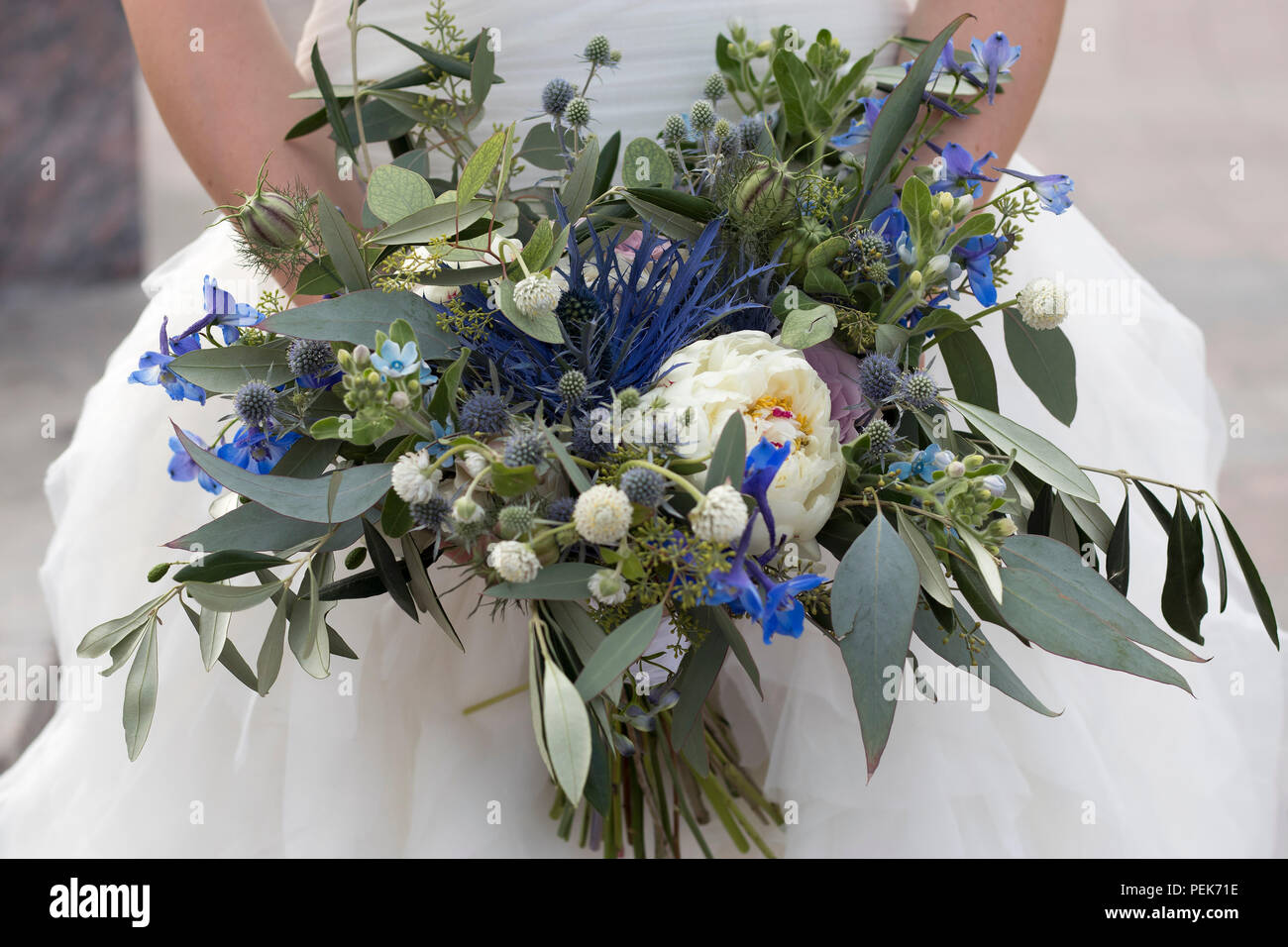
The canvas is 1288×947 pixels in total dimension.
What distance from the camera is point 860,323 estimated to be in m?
0.42

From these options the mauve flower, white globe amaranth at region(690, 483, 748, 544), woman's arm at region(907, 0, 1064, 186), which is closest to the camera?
white globe amaranth at region(690, 483, 748, 544)

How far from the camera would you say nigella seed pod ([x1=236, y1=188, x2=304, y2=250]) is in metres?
0.42

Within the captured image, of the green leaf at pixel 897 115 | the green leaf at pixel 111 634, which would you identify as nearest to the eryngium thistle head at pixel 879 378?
the green leaf at pixel 897 115

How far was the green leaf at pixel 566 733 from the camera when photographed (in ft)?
1.04

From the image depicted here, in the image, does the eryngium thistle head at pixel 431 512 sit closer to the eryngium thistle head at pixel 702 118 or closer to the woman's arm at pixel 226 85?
the eryngium thistle head at pixel 702 118

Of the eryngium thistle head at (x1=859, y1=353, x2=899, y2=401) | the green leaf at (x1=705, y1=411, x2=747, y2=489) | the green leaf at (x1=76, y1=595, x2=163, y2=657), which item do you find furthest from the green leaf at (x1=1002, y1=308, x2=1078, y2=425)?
the green leaf at (x1=76, y1=595, x2=163, y2=657)

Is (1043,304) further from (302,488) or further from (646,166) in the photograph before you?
(302,488)

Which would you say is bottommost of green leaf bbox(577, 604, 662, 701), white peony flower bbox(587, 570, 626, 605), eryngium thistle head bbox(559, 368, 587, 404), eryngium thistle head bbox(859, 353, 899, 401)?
green leaf bbox(577, 604, 662, 701)

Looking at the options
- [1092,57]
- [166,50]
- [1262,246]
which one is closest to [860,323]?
[166,50]

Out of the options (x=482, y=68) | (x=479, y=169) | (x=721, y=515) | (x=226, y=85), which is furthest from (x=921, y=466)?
(x=226, y=85)

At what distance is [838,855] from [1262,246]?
237cm

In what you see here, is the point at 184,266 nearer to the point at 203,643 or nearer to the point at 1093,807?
the point at 203,643

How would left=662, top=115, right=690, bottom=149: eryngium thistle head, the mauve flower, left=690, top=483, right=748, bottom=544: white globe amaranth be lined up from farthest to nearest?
left=662, top=115, right=690, bottom=149: eryngium thistle head < the mauve flower < left=690, top=483, right=748, bottom=544: white globe amaranth

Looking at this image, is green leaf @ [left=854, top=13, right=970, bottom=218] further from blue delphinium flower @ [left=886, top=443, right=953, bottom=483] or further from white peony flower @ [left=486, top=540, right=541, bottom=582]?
white peony flower @ [left=486, top=540, right=541, bottom=582]
